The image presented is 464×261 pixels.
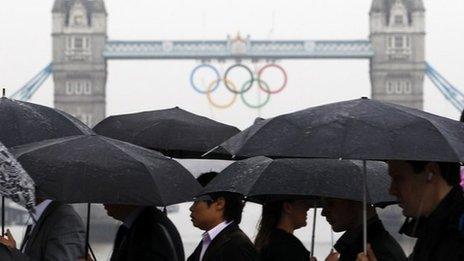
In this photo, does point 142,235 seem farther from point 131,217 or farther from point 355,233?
point 355,233

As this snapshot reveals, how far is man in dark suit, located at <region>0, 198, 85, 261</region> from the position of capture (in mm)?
5715

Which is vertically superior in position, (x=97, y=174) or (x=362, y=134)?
(x=362, y=134)

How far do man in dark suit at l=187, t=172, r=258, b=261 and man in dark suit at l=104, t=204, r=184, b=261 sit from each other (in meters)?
0.14

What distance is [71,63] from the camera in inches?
3027

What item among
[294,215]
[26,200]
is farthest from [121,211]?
[26,200]

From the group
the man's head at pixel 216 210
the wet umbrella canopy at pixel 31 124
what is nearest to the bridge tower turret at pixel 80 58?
the wet umbrella canopy at pixel 31 124

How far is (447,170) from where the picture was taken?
3.94m

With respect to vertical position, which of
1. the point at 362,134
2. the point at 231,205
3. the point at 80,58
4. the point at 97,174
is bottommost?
the point at 80,58

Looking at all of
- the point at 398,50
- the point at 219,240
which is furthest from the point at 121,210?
the point at 398,50

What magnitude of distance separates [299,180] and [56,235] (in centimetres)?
110

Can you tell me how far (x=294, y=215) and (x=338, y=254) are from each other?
0.34 metres

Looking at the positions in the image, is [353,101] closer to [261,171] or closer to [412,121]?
[412,121]

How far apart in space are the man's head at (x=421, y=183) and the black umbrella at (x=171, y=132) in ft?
14.0

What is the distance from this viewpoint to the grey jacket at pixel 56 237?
5.71 m
